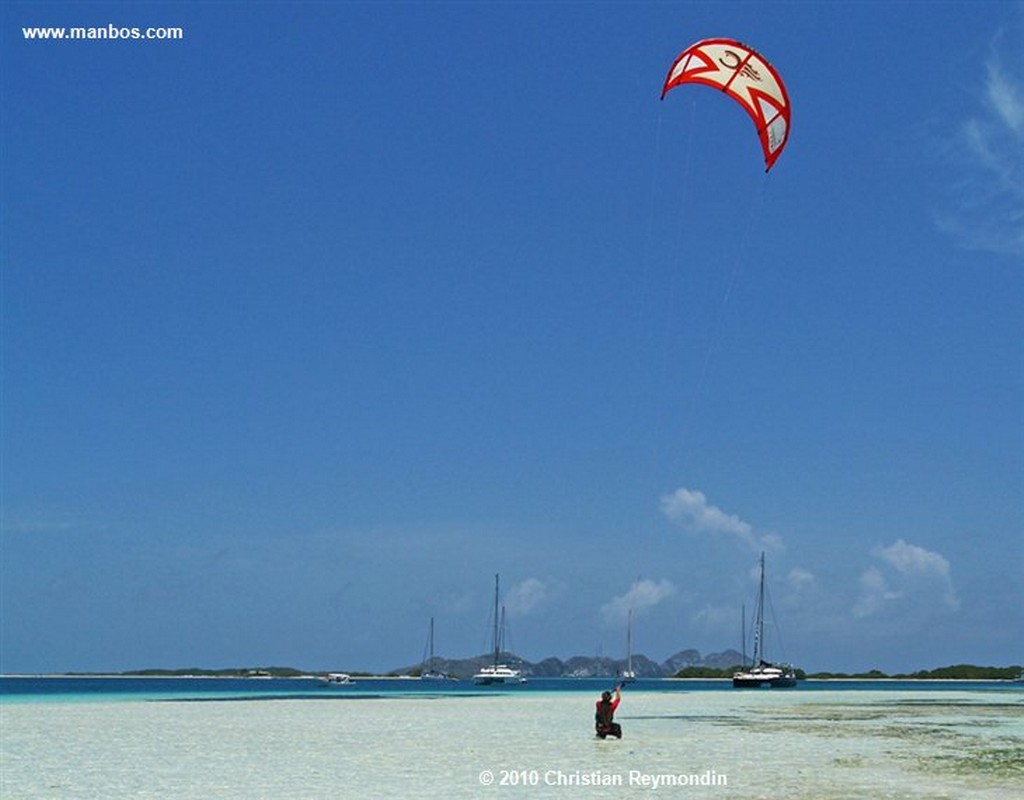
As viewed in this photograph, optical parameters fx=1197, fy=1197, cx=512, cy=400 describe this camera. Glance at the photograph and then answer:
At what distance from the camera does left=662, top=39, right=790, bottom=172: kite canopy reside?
21.7m

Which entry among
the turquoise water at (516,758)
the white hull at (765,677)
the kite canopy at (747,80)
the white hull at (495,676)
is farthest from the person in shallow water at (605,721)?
the white hull at (495,676)

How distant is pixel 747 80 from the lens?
72.7 feet

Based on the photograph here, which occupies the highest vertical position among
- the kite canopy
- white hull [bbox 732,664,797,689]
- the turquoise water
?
the kite canopy

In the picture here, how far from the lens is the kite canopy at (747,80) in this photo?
21.7 m

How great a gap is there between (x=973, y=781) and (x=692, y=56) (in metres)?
13.5

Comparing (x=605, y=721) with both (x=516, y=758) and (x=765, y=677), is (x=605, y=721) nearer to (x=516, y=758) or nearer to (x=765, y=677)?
(x=516, y=758)

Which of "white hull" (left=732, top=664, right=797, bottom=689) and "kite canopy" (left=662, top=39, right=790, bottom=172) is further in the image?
"white hull" (left=732, top=664, right=797, bottom=689)

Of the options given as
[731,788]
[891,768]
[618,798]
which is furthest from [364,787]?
[891,768]

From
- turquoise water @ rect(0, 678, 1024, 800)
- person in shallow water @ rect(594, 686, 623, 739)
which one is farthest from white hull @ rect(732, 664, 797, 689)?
person in shallow water @ rect(594, 686, 623, 739)

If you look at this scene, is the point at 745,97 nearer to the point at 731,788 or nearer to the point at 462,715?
the point at 731,788

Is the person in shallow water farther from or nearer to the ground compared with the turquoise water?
farther from the ground

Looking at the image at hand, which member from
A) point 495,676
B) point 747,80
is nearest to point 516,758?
point 747,80

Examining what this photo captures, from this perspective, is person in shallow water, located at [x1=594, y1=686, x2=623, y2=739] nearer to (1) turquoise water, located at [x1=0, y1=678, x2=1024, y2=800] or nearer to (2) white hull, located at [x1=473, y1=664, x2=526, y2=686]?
(1) turquoise water, located at [x1=0, y1=678, x2=1024, y2=800]

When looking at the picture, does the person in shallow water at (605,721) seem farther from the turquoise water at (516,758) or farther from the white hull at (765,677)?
the white hull at (765,677)
